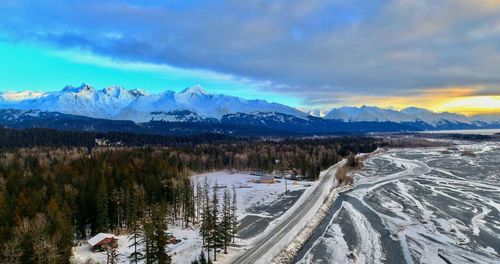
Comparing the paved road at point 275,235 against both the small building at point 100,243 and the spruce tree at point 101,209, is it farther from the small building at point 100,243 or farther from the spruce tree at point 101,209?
the spruce tree at point 101,209

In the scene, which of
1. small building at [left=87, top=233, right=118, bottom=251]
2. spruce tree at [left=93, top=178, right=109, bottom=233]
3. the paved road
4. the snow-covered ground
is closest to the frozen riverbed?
the paved road

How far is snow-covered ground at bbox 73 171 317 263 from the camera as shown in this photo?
57.1m

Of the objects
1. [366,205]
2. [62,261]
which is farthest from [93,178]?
[366,205]

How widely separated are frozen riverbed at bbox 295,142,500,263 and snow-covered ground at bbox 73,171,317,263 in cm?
1588

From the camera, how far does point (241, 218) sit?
83000 mm

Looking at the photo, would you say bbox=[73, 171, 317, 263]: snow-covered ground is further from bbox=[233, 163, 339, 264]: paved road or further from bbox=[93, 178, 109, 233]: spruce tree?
bbox=[93, 178, 109, 233]: spruce tree

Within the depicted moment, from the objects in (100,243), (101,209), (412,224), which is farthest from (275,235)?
(101,209)

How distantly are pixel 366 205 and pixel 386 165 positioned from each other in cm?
9419

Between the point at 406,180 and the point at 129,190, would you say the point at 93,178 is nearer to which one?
the point at 129,190

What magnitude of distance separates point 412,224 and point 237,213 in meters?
35.8

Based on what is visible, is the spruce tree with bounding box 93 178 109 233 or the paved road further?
the spruce tree with bounding box 93 178 109 233

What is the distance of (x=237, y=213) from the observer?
88312 millimetres

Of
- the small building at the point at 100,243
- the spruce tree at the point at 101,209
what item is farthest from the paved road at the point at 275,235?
the spruce tree at the point at 101,209

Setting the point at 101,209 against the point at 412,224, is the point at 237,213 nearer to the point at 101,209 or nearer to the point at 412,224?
the point at 101,209
